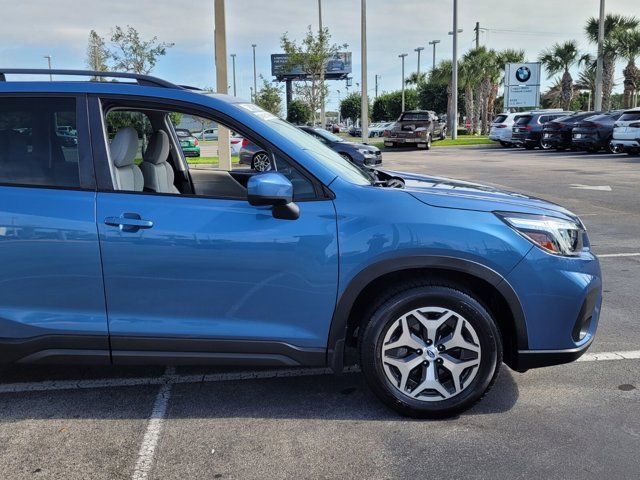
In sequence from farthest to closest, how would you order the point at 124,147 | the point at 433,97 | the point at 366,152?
the point at 433,97
the point at 366,152
the point at 124,147

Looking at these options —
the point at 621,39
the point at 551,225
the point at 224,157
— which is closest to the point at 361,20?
the point at 621,39

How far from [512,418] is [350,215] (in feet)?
4.65

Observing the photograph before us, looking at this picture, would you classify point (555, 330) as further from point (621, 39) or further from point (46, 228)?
point (621, 39)

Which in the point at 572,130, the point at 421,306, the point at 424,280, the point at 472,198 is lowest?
the point at 421,306

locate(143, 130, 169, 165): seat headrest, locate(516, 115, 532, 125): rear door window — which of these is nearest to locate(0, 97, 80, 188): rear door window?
locate(143, 130, 169, 165): seat headrest

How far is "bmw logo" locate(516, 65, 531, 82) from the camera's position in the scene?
4350cm

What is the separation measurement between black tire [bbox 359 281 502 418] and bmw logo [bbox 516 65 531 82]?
43.9 metres

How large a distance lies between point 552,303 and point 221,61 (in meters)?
11.0

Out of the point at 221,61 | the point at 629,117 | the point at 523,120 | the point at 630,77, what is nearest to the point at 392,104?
the point at 630,77

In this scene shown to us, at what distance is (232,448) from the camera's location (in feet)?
10.2

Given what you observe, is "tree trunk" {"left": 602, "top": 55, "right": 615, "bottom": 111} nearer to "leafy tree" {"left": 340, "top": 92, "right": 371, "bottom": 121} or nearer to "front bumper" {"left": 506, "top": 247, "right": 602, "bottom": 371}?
"front bumper" {"left": 506, "top": 247, "right": 602, "bottom": 371}

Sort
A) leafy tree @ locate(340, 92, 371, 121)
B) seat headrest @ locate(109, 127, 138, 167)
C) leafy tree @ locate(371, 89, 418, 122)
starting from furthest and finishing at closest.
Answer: leafy tree @ locate(340, 92, 371, 121)
leafy tree @ locate(371, 89, 418, 122)
seat headrest @ locate(109, 127, 138, 167)

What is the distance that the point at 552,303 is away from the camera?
3225 millimetres

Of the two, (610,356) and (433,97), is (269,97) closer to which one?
(433,97)
